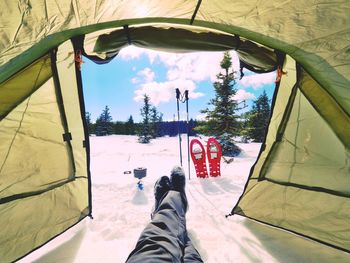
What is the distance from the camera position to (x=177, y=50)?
7.11ft

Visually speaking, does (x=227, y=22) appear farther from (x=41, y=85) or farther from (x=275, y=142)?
(x=41, y=85)

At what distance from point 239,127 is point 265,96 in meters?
13.2

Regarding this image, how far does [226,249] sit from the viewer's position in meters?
2.14

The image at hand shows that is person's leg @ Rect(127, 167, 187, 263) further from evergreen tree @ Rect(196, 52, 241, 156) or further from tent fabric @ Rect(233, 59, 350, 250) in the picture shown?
evergreen tree @ Rect(196, 52, 241, 156)

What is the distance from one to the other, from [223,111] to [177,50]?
35.0ft

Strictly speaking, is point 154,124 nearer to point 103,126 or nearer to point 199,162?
point 103,126

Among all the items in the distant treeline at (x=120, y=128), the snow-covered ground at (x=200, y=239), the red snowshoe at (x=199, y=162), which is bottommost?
the snow-covered ground at (x=200, y=239)

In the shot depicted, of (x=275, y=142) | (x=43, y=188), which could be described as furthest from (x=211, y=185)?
(x=43, y=188)

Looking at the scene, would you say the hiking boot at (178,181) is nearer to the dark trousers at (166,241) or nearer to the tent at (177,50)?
the dark trousers at (166,241)

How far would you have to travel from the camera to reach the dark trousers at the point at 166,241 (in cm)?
138

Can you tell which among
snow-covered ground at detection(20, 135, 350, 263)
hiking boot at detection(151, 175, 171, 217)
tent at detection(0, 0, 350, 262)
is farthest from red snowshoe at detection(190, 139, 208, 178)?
tent at detection(0, 0, 350, 262)

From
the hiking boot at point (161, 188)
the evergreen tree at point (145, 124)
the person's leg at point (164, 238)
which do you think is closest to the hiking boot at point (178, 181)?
the hiking boot at point (161, 188)

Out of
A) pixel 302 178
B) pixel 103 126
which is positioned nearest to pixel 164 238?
pixel 302 178

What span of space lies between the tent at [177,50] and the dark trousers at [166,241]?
1.19 metres
